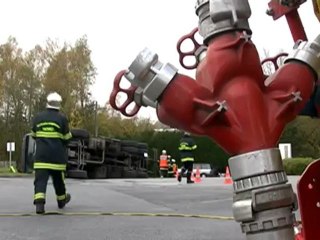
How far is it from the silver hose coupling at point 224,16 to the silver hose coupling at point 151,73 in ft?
0.48

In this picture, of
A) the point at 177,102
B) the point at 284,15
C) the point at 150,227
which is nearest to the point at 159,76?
the point at 177,102

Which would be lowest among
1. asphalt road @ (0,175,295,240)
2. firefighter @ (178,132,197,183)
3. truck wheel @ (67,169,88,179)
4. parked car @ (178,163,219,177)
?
Result: asphalt road @ (0,175,295,240)

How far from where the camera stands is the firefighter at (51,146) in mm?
8602

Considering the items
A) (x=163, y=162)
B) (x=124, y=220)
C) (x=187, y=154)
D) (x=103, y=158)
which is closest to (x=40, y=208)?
(x=124, y=220)

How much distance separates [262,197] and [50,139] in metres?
7.45

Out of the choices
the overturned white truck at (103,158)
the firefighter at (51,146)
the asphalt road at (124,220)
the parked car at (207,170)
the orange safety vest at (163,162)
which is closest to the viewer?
the asphalt road at (124,220)

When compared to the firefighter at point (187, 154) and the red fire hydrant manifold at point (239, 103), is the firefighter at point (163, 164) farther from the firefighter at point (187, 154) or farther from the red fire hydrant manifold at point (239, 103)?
the red fire hydrant manifold at point (239, 103)

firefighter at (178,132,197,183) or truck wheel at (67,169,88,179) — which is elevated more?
firefighter at (178,132,197,183)

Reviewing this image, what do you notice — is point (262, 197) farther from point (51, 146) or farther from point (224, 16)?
point (51, 146)

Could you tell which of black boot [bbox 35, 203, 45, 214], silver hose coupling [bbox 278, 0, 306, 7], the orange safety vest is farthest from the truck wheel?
silver hose coupling [bbox 278, 0, 306, 7]

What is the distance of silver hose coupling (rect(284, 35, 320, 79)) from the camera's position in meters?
1.60

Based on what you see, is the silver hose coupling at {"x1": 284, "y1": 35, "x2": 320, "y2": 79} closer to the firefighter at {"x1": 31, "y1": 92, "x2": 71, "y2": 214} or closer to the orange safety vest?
the firefighter at {"x1": 31, "y1": 92, "x2": 71, "y2": 214}

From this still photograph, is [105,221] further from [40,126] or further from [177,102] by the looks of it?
[177,102]

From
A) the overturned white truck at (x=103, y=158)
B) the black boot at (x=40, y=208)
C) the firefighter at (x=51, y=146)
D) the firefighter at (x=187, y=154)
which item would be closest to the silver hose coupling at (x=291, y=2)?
the black boot at (x=40, y=208)
